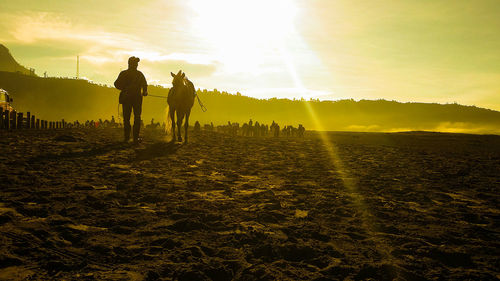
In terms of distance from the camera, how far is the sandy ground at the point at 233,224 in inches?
106

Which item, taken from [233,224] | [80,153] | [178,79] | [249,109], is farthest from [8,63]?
[233,224]

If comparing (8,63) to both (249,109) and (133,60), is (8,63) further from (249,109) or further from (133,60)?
(133,60)

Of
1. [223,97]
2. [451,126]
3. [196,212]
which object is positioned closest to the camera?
[196,212]

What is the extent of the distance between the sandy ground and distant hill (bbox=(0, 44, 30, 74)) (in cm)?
18235

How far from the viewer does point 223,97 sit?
407 ft

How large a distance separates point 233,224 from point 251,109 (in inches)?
4499

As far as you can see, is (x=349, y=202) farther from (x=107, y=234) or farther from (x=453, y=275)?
(x=107, y=234)

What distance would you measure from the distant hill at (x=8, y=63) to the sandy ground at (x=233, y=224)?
182 m

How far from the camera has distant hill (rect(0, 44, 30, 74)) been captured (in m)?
154

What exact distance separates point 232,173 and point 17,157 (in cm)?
430

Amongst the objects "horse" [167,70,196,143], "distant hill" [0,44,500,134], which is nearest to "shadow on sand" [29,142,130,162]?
"horse" [167,70,196,143]

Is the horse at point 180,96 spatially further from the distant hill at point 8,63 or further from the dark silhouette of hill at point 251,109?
the distant hill at point 8,63

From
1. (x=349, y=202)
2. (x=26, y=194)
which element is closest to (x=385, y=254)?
(x=349, y=202)

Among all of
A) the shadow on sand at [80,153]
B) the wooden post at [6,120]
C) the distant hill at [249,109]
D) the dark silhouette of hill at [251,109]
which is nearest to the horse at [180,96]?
the shadow on sand at [80,153]
